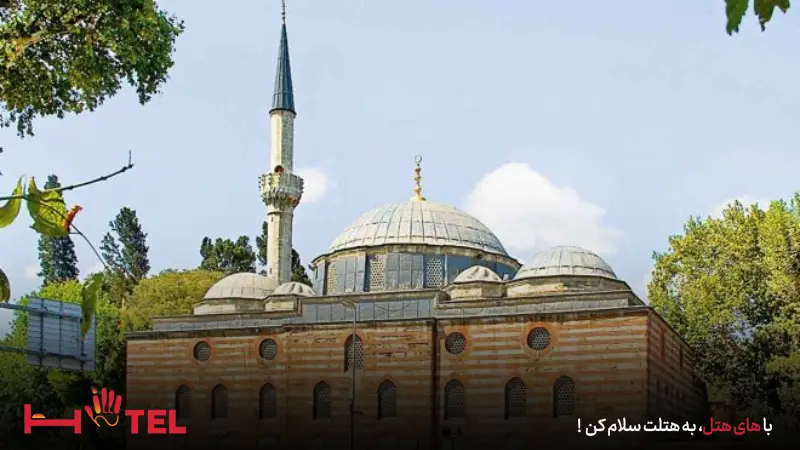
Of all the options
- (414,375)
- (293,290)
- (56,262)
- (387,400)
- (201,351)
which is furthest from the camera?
(56,262)

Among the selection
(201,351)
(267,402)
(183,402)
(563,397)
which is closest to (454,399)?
(563,397)

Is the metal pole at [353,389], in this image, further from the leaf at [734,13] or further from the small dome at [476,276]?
the leaf at [734,13]

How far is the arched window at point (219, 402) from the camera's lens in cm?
3244

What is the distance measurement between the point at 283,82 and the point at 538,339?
48.1 feet

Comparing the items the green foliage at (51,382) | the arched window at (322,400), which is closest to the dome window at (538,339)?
the arched window at (322,400)

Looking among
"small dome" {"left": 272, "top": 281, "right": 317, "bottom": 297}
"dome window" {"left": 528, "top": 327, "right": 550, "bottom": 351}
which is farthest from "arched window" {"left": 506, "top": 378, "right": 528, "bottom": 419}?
"small dome" {"left": 272, "top": 281, "right": 317, "bottom": 297}

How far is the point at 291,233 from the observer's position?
37.6 metres

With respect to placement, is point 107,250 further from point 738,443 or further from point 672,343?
point 738,443

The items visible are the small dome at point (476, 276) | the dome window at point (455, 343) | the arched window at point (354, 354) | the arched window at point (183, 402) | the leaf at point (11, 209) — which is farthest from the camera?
the arched window at point (183, 402)

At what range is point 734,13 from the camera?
1.82 m

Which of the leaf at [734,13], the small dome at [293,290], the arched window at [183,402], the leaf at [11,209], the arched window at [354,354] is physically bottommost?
the arched window at [183,402]

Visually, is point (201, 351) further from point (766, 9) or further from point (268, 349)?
point (766, 9)

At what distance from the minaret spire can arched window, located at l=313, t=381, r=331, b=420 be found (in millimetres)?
11063

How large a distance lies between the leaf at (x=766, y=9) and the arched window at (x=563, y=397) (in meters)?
27.1
